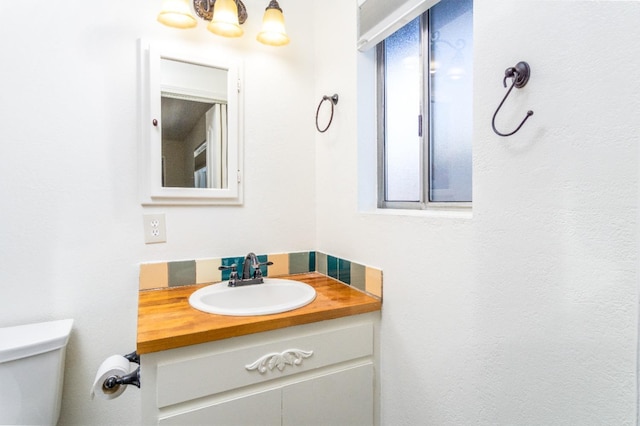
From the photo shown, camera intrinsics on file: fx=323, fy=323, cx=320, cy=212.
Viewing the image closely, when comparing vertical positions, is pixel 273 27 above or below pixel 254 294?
above

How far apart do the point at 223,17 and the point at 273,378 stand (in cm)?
138

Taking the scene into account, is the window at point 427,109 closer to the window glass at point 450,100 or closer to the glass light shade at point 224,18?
the window glass at point 450,100

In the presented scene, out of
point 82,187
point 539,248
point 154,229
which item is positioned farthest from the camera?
point 154,229

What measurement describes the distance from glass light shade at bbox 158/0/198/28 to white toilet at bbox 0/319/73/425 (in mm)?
1239

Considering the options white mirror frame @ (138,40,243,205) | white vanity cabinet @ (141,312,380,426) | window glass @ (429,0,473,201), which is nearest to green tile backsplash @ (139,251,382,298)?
white vanity cabinet @ (141,312,380,426)

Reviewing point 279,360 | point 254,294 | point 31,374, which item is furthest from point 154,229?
point 279,360

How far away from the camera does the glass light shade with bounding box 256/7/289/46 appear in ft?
4.64

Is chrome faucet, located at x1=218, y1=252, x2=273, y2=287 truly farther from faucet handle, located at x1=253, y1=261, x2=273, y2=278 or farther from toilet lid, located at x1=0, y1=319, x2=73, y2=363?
toilet lid, located at x1=0, y1=319, x2=73, y2=363

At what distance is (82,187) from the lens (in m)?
1.26

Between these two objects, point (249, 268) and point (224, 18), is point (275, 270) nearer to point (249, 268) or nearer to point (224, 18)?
point (249, 268)

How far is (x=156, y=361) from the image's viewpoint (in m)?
0.89

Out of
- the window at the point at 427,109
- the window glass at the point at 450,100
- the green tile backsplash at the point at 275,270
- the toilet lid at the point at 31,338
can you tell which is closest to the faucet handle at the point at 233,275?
the green tile backsplash at the point at 275,270

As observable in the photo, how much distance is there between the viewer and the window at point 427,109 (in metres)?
1.04

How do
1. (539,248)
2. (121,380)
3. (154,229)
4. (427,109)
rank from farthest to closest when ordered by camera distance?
(154,229), (427,109), (121,380), (539,248)
